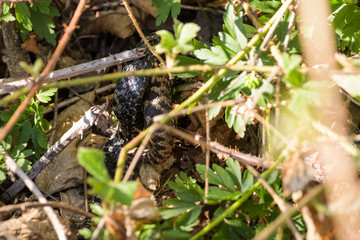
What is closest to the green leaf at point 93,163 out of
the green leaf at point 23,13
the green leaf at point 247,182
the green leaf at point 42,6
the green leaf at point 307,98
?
the green leaf at point 307,98

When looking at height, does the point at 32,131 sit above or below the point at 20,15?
below

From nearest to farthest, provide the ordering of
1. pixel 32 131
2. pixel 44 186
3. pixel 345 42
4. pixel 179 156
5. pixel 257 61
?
pixel 257 61 → pixel 345 42 → pixel 32 131 → pixel 44 186 → pixel 179 156

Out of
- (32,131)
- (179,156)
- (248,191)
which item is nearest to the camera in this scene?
(248,191)

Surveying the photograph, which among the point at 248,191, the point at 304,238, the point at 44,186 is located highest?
the point at 248,191

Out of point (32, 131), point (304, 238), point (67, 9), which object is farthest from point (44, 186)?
point (304, 238)

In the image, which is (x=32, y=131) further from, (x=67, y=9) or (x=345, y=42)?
(x=345, y=42)

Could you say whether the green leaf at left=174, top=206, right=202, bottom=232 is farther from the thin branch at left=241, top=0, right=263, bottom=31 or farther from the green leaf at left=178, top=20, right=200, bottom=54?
the thin branch at left=241, top=0, right=263, bottom=31

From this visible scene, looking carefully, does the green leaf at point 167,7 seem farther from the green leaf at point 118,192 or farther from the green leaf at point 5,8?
the green leaf at point 118,192
